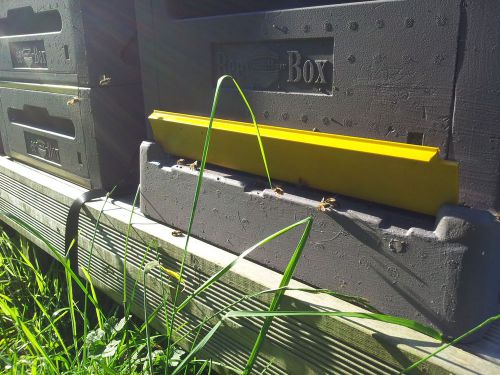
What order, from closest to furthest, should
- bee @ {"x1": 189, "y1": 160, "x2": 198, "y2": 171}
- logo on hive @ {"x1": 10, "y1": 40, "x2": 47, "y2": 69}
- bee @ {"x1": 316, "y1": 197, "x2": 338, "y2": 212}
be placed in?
bee @ {"x1": 316, "y1": 197, "x2": 338, "y2": 212} → bee @ {"x1": 189, "y1": 160, "x2": 198, "y2": 171} → logo on hive @ {"x1": 10, "y1": 40, "x2": 47, "y2": 69}

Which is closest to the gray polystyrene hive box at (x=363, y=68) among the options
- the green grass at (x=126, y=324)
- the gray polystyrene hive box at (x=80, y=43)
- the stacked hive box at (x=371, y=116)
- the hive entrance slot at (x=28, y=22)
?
the stacked hive box at (x=371, y=116)

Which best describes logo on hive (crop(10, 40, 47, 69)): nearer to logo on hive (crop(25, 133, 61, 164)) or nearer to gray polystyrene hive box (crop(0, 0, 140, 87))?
gray polystyrene hive box (crop(0, 0, 140, 87))

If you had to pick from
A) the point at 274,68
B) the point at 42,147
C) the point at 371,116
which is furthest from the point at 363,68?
the point at 42,147

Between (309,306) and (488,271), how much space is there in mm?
322

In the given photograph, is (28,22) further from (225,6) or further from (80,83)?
(225,6)

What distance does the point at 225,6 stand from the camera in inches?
47.4

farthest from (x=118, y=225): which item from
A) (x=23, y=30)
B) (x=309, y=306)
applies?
(x=23, y=30)

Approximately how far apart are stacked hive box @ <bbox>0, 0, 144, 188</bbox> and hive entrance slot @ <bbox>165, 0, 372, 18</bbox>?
1.17 feet

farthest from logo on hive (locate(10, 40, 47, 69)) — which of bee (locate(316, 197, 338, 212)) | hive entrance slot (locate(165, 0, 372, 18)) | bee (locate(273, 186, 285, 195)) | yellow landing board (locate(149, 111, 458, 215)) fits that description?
bee (locate(316, 197, 338, 212))

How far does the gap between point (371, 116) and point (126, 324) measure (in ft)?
2.55

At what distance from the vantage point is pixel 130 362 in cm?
113

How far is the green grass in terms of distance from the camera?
0.75m

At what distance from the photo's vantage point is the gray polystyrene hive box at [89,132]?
1546 mm

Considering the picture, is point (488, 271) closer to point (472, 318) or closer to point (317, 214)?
point (472, 318)
